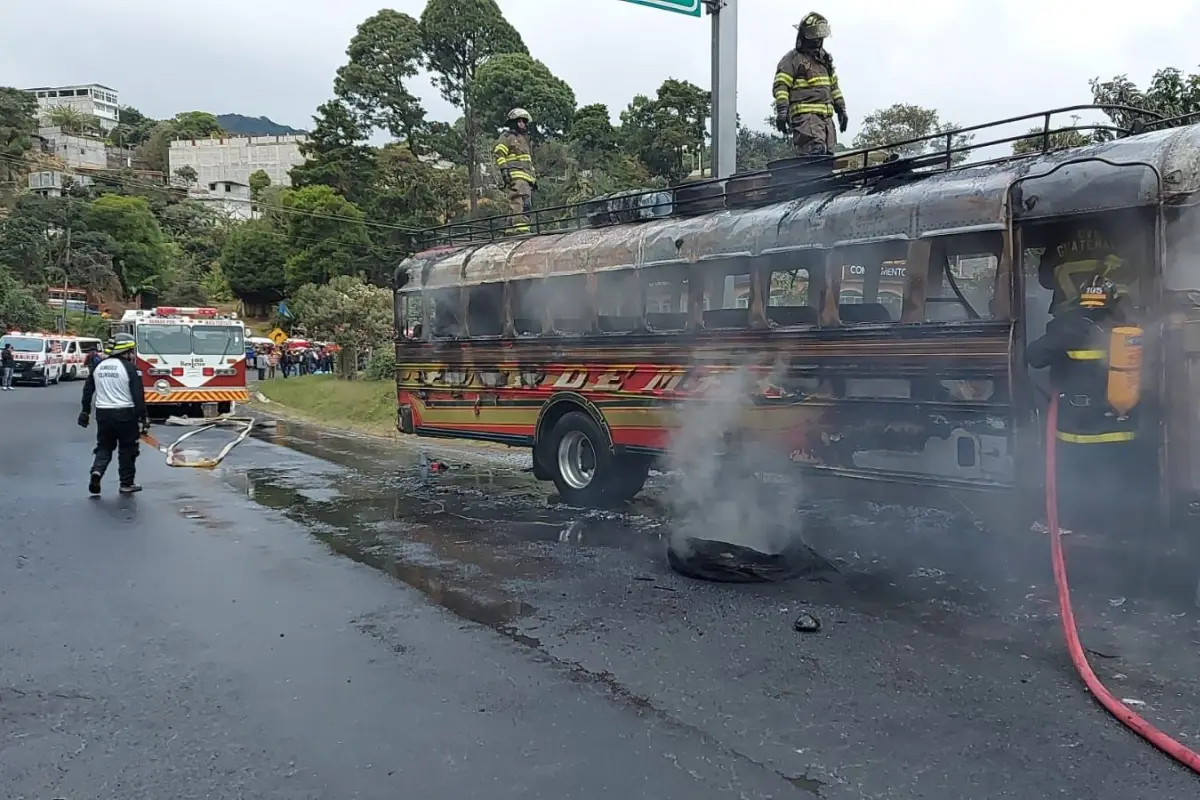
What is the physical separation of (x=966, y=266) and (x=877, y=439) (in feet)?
4.57

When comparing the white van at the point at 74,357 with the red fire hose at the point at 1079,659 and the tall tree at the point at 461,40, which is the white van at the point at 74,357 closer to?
the tall tree at the point at 461,40

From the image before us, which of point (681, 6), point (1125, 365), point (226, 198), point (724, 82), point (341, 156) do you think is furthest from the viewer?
point (226, 198)

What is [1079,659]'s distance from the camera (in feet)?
15.2

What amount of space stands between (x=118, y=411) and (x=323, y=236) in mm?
37645

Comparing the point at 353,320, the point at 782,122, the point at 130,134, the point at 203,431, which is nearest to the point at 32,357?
the point at 353,320

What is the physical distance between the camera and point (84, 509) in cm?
945

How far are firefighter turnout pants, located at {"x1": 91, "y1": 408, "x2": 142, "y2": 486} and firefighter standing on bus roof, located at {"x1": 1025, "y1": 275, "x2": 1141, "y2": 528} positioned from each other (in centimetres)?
880

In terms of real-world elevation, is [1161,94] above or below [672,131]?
below

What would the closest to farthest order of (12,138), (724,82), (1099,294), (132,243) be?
(1099,294)
(724,82)
(132,243)
(12,138)

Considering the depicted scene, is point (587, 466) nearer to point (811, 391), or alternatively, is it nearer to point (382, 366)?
point (811, 391)

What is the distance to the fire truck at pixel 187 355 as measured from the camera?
1956cm

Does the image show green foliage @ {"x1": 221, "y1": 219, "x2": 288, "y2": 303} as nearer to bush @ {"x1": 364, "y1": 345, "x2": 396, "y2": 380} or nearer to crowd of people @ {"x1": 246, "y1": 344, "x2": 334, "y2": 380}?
crowd of people @ {"x1": 246, "y1": 344, "x2": 334, "y2": 380}

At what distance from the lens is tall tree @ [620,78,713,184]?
45094mm

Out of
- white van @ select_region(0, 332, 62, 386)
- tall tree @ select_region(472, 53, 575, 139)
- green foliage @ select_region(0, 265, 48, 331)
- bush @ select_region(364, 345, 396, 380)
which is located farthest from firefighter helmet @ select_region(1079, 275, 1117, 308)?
green foliage @ select_region(0, 265, 48, 331)
